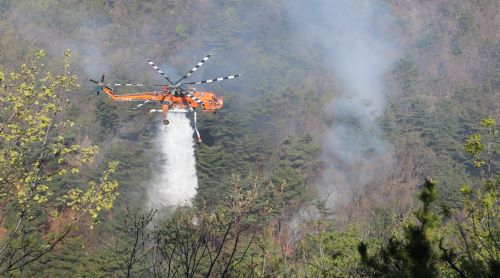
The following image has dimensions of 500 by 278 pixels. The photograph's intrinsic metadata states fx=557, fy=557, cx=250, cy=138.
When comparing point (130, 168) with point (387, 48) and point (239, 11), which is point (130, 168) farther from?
point (387, 48)

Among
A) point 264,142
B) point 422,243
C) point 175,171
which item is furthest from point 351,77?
point 422,243

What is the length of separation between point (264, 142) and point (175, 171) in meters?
Answer: 10.9

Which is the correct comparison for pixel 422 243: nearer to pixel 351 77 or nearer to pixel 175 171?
pixel 175 171

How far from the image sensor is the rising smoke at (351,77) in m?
71.9

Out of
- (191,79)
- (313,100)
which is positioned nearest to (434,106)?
(313,100)

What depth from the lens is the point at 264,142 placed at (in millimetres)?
64250

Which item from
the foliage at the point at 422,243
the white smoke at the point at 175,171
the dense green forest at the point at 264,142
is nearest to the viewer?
the foliage at the point at 422,243

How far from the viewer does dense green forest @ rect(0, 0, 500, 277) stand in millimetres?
12953

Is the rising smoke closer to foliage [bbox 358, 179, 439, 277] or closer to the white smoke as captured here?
the white smoke

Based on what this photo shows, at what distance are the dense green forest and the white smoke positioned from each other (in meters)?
1.37

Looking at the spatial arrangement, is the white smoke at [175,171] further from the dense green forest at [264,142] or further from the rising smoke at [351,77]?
the rising smoke at [351,77]

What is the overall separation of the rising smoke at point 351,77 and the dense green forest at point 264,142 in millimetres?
325

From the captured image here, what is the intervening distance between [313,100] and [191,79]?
63.5 feet

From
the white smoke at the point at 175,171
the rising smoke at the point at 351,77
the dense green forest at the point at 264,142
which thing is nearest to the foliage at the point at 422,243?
Result: the dense green forest at the point at 264,142
